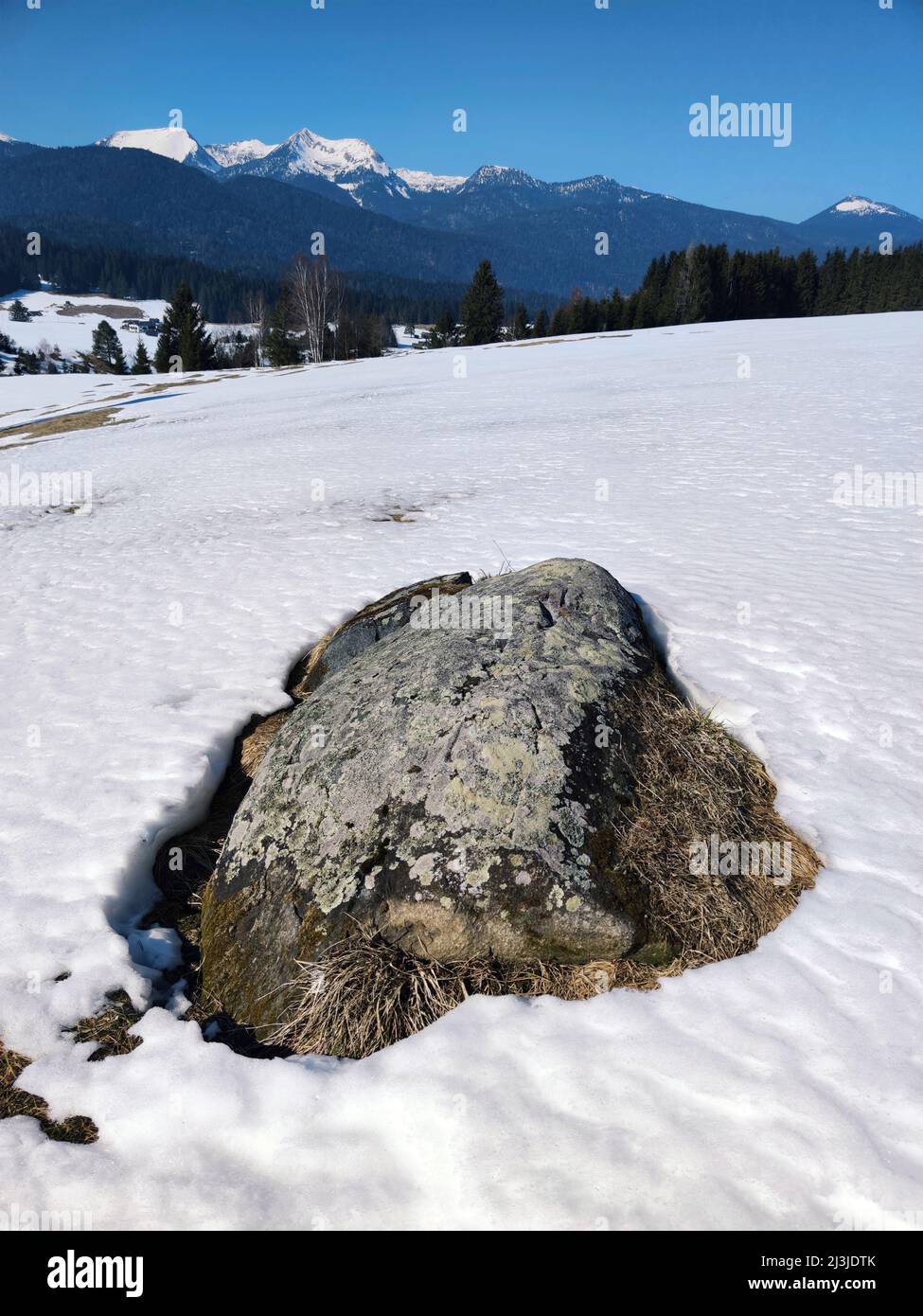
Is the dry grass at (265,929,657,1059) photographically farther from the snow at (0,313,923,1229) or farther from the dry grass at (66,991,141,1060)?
the dry grass at (66,991,141,1060)

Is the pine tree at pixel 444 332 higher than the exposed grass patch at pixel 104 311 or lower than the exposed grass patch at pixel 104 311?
lower

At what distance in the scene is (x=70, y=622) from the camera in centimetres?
832

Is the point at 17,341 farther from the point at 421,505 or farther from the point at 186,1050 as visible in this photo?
the point at 186,1050

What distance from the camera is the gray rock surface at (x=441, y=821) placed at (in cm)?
355

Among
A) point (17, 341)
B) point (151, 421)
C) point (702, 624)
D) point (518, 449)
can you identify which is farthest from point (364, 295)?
point (702, 624)

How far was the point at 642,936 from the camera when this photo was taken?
139 inches

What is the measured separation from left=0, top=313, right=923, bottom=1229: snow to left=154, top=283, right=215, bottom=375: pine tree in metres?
58.1

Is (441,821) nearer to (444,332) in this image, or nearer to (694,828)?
(694,828)

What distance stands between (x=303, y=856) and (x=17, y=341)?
159681mm

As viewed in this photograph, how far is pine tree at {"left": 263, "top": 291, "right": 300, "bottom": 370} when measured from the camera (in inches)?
2481

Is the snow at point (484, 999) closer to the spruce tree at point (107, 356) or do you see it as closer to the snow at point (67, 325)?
the spruce tree at point (107, 356)

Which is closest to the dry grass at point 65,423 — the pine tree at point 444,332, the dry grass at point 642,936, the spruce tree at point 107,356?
the dry grass at point 642,936

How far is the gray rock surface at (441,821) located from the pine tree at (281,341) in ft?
215

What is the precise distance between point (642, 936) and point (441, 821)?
3.80 ft
